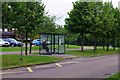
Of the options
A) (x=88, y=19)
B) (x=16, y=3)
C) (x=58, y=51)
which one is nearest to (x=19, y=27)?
(x=16, y=3)

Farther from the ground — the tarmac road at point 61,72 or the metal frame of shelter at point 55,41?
the metal frame of shelter at point 55,41

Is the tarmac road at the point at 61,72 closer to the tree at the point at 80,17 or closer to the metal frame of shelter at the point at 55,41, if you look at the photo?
the metal frame of shelter at the point at 55,41

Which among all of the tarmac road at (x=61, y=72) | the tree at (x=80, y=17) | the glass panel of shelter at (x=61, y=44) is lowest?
the tarmac road at (x=61, y=72)

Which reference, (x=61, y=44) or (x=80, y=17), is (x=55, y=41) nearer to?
(x=61, y=44)

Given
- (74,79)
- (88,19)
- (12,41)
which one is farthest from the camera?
(12,41)

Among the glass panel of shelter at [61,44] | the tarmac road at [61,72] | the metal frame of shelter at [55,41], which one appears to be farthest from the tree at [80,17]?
the tarmac road at [61,72]

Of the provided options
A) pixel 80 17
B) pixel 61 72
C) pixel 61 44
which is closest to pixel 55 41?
pixel 61 44

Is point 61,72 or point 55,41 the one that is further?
point 55,41

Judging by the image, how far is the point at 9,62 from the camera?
72.8 feet

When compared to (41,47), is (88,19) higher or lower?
higher

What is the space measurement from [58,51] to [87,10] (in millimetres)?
6989

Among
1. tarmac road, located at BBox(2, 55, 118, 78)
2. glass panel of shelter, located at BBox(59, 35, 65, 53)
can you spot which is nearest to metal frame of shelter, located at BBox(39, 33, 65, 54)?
glass panel of shelter, located at BBox(59, 35, 65, 53)

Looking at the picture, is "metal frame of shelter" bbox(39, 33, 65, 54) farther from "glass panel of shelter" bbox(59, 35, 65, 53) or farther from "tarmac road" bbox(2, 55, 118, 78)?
"tarmac road" bbox(2, 55, 118, 78)

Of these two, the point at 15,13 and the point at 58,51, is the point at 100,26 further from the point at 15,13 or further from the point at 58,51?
the point at 15,13
